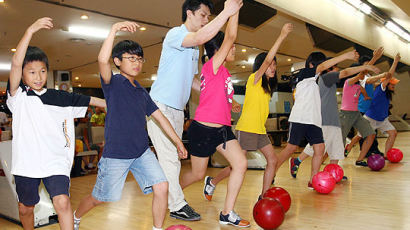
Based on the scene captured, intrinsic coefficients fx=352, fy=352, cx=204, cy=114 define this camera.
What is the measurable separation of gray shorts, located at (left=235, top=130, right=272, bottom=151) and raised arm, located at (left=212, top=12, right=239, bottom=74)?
0.82 m

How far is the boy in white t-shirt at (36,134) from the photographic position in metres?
1.98

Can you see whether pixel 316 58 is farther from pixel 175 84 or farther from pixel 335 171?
pixel 175 84

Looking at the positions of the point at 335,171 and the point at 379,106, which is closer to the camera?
the point at 335,171

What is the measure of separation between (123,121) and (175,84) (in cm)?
68

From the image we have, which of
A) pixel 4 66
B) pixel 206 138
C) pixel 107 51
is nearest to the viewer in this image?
pixel 107 51

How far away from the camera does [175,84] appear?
2760 mm

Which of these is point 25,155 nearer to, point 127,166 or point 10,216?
point 127,166

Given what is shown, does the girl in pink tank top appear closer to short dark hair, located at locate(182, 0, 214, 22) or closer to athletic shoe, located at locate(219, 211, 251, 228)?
athletic shoe, located at locate(219, 211, 251, 228)

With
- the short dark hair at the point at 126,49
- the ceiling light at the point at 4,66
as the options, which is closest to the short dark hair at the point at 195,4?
the short dark hair at the point at 126,49

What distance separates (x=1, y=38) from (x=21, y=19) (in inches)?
75.7

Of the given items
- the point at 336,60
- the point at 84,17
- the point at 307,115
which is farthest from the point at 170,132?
the point at 84,17

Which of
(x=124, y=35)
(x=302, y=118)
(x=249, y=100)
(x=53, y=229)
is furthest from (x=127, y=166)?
(x=124, y=35)

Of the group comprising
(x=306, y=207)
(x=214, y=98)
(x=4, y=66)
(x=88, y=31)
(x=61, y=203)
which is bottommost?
(x=306, y=207)

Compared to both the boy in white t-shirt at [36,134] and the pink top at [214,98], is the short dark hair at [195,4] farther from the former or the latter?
the boy in white t-shirt at [36,134]
